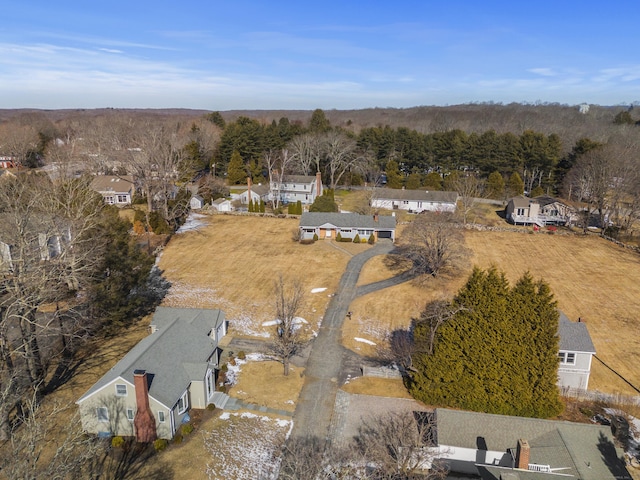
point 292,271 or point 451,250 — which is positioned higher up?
point 451,250

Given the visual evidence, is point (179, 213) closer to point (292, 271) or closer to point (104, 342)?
point (292, 271)

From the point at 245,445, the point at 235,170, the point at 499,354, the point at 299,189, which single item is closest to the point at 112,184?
the point at 235,170

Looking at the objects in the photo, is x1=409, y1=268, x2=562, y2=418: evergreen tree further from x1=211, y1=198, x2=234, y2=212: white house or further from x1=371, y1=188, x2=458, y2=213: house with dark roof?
x1=211, y1=198, x2=234, y2=212: white house

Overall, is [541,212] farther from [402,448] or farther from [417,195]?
[402,448]

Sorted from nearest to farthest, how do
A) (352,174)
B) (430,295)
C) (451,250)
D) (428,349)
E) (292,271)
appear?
(428,349) → (430,295) → (451,250) → (292,271) → (352,174)

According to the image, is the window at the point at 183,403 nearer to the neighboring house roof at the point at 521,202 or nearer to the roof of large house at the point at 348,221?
the roof of large house at the point at 348,221

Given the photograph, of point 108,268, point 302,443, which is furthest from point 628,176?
point 108,268
